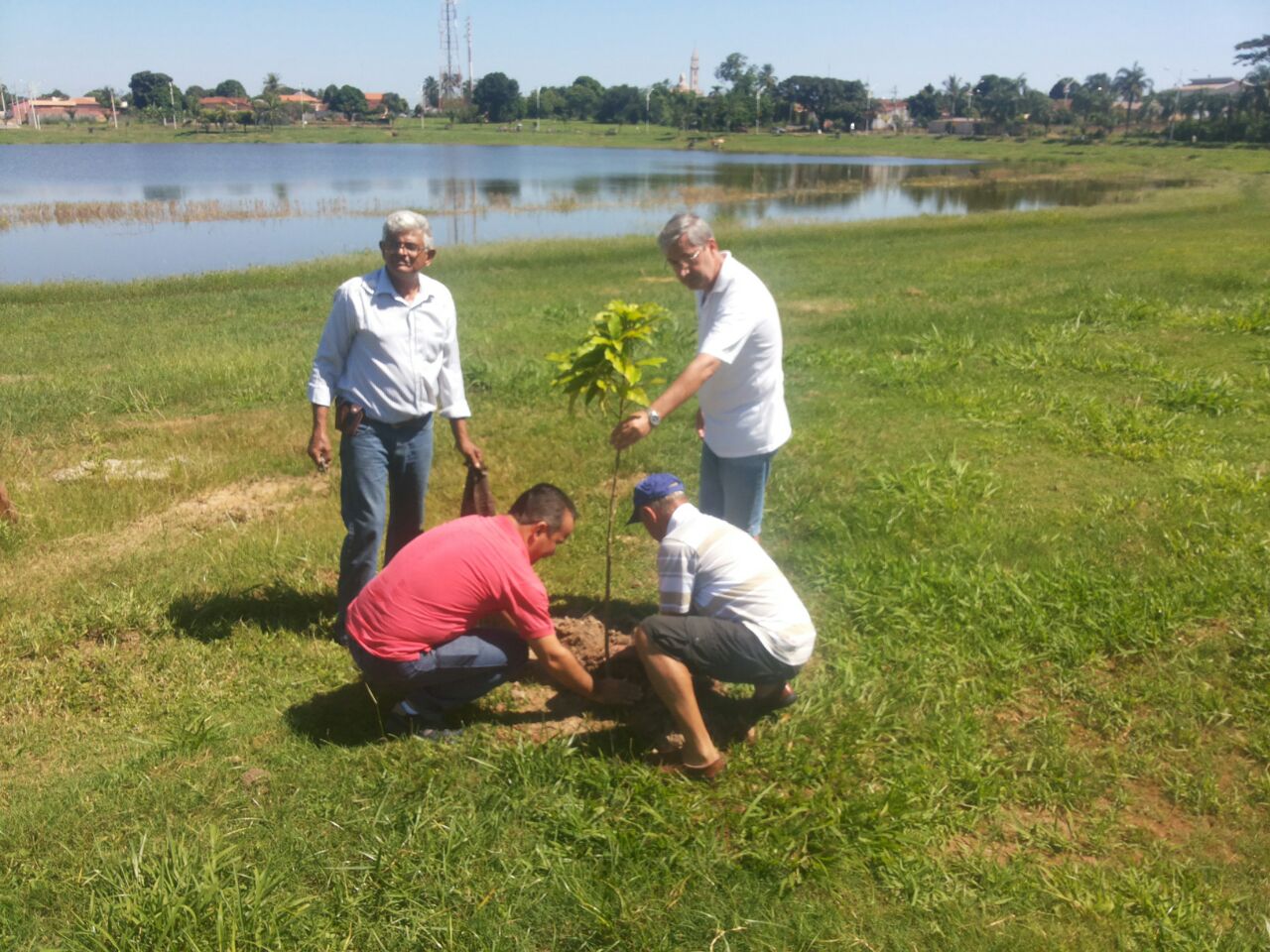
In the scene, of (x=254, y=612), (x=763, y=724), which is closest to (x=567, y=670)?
(x=763, y=724)

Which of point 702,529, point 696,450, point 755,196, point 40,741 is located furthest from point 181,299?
point 755,196

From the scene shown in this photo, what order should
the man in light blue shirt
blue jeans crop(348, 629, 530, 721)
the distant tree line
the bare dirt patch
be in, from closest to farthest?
blue jeans crop(348, 629, 530, 721) < the man in light blue shirt < the bare dirt patch < the distant tree line

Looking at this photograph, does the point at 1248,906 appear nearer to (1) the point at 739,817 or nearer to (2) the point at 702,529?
(1) the point at 739,817

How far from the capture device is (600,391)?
4.50 m

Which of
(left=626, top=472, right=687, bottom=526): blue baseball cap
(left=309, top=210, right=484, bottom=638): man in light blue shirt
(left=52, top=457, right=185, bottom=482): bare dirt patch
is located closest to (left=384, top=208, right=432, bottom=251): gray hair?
(left=309, top=210, right=484, bottom=638): man in light blue shirt

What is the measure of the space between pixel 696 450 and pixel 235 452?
371 cm

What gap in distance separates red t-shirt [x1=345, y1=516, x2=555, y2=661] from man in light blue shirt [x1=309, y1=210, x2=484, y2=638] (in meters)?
0.94

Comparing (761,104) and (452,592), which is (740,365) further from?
(761,104)

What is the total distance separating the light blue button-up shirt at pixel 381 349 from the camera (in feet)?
15.4

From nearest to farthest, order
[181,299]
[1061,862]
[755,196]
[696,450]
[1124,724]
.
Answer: [1061,862] < [1124,724] < [696,450] < [181,299] < [755,196]

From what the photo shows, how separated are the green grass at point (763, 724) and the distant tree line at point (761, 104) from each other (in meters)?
105

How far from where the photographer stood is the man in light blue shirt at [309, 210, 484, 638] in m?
4.69

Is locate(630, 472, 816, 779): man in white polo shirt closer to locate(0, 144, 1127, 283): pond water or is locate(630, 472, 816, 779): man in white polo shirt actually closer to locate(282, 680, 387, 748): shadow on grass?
locate(282, 680, 387, 748): shadow on grass

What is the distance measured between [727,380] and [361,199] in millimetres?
39309
